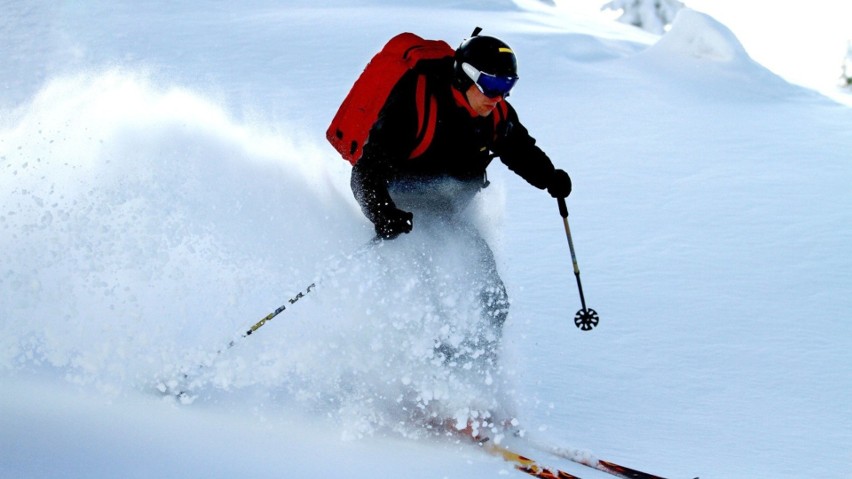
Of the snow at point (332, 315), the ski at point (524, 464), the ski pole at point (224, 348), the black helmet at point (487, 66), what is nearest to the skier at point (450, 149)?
the black helmet at point (487, 66)

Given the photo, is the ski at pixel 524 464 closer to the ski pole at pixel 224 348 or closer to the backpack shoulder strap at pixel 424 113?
the ski pole at pixel 224 348

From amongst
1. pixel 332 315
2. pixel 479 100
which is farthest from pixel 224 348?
pixel 479 100

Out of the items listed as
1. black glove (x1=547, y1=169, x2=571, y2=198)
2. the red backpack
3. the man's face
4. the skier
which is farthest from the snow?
the man's face

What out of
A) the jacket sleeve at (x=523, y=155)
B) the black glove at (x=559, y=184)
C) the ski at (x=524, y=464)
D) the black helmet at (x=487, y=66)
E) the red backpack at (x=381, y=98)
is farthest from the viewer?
the black glove at (x=559, y=184)

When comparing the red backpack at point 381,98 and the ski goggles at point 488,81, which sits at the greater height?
the ski goggles at point 488,81

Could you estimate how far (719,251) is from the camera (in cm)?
652

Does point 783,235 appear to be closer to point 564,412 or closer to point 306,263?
point 564,412

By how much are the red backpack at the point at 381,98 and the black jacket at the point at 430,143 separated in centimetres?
4

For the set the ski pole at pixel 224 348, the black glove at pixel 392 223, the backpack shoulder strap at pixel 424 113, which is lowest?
the ski pole at pixel 224 348

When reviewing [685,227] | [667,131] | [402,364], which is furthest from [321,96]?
[402,364]

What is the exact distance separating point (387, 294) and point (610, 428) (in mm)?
1165

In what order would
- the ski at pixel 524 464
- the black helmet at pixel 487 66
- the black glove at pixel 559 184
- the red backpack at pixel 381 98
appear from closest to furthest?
the ski at pixel 524 464 < the black helmet at pixel 487 66 < the red backpack at pixel 381 98 < the black glove at pixel 559 184

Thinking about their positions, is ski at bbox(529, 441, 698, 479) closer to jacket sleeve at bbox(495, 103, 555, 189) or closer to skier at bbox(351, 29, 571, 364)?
skier at bbox(351, 29, 571, 364)

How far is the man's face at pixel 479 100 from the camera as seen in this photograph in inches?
144
